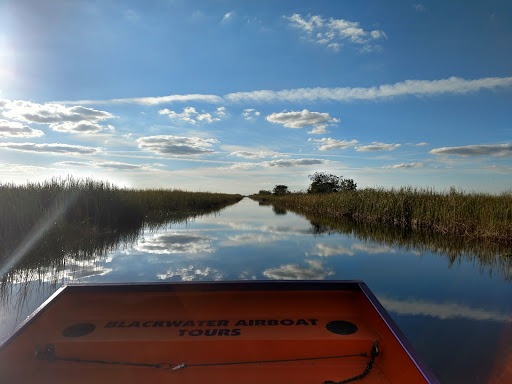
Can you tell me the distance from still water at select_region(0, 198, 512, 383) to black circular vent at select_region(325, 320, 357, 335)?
2.11 ft

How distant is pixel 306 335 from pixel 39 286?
11.4 ft

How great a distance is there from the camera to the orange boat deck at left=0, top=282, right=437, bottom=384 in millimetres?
2012

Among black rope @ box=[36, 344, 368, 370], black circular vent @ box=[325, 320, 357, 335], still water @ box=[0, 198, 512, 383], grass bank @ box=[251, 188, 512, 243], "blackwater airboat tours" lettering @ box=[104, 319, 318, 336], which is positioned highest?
grass bank @ box=[251, 188, 512, 243]

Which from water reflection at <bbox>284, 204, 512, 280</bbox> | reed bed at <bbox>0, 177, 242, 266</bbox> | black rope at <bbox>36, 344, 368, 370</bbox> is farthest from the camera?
reed bed at <bbox>0, 177, 242, 266</bbox>

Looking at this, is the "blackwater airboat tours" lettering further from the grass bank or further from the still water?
the grass bank

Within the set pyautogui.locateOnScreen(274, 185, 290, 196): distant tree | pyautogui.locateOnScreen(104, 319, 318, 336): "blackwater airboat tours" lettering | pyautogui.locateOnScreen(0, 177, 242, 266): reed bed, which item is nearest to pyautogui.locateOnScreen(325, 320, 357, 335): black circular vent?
pyautogui.locateOnScreen(104, 319, 318, 336): "blackwater airboat tours" lettering

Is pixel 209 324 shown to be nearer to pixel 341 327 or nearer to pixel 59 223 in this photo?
pixel 341 327

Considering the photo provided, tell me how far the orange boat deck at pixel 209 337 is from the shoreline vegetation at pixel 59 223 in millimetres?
2880

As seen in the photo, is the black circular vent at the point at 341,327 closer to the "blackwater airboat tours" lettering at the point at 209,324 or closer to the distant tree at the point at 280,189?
the "blackwater airboat tours" lettering at the point at 209,324

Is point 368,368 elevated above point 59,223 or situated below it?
below

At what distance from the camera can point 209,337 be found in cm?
224

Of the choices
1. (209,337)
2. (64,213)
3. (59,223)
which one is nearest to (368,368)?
(209,337)

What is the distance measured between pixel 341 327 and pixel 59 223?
23.0 feet

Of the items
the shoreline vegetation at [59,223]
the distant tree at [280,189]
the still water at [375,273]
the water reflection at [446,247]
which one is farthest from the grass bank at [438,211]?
the distant tree at [280,189]
